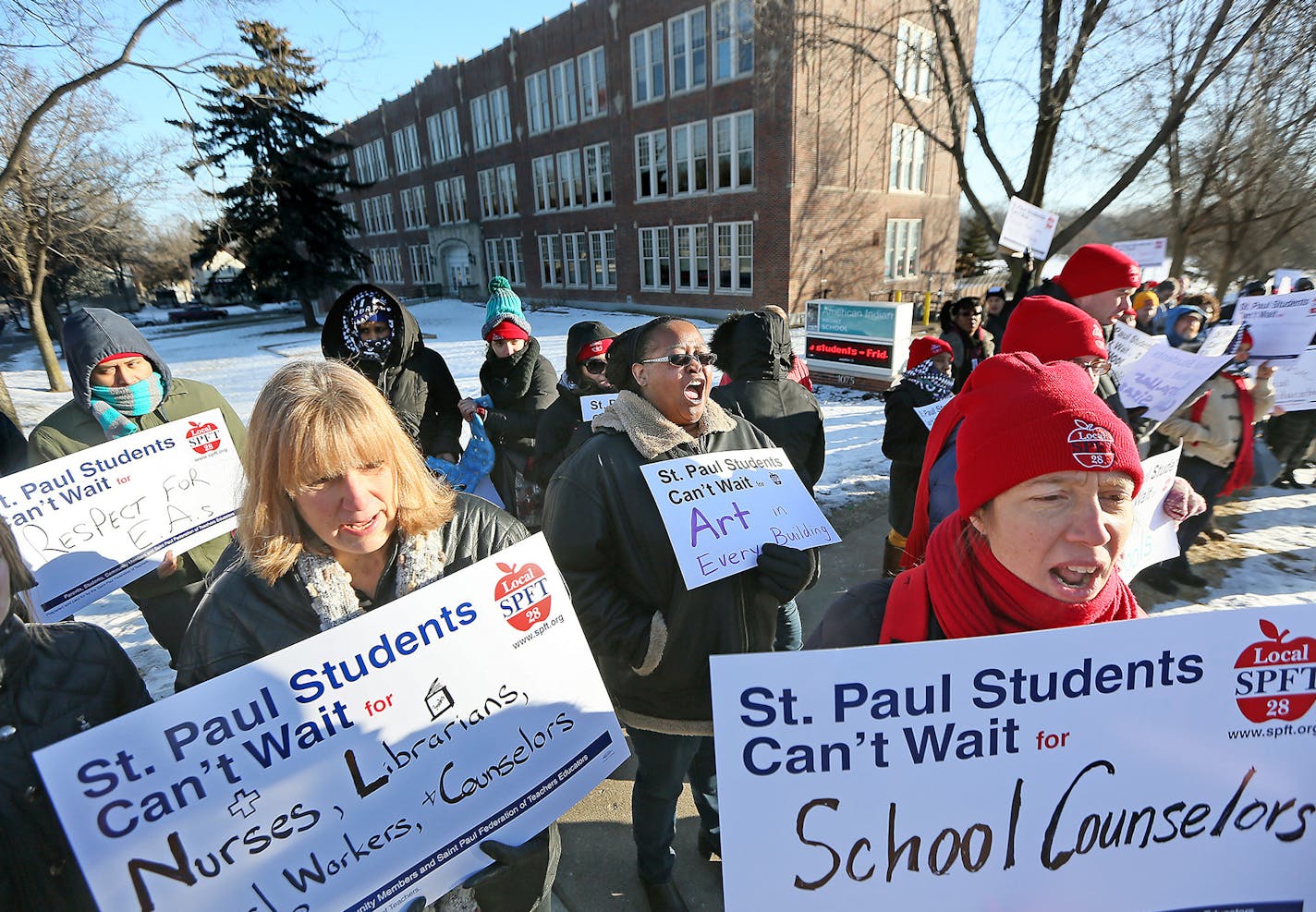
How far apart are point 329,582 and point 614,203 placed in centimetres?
2620

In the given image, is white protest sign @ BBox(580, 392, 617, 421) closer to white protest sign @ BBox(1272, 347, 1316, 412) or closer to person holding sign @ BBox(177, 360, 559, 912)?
person holding sign @ BBox(177, 360, 559, 912)

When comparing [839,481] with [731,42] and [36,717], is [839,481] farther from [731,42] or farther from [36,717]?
[731,42]

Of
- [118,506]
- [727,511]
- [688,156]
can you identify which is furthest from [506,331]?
[688,156]

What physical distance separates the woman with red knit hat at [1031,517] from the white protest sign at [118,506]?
87.8 inches

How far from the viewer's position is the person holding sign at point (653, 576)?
1936mm

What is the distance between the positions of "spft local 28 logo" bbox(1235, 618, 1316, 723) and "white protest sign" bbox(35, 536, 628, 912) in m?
1.36

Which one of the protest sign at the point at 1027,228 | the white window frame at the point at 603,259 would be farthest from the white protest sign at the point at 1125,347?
the white window frame at the point at 603,259

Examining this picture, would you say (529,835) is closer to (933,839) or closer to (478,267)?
(933,839)

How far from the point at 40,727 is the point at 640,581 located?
142cm

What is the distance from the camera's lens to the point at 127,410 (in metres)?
2.63

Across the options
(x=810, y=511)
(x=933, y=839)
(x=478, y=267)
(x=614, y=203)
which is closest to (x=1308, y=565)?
(x=810, y=511)

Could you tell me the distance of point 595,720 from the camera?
1.60 m

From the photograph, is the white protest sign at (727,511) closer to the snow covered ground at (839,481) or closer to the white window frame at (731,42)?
the snow covered ground at (839,481)

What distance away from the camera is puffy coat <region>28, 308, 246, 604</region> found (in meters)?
2.52
